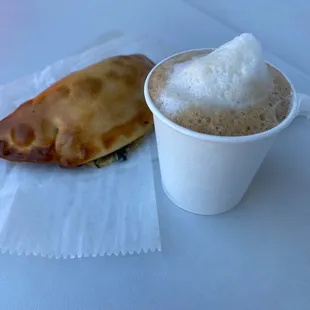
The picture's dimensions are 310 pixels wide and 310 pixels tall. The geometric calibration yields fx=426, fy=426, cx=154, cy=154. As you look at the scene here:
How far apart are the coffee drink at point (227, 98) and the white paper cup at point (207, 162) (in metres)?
0.01

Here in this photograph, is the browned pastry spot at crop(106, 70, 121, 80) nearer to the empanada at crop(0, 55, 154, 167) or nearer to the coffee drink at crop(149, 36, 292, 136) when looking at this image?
the empanada at crop(0, 55, 154, 167)

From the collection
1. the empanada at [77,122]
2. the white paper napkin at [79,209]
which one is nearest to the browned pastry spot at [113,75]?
the empanada at [77,122]

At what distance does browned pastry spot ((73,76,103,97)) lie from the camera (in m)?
0.68

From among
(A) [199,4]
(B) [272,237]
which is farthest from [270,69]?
(A) [199,4]

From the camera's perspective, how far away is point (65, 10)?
3.57 ft

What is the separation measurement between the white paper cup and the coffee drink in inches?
0.6

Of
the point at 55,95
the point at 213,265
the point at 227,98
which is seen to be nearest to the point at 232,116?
the point at 227,98

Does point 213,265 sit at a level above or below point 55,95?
below

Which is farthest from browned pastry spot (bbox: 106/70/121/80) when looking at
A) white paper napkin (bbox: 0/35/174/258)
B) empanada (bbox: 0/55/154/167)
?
white paper napkin (bbox: 0/35/174/258)

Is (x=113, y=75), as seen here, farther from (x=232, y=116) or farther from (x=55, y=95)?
(x=232, y=116)

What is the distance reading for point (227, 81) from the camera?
52 centimetres

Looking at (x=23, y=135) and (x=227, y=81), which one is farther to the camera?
(x=23, y=135)

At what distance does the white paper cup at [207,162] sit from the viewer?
1.68 feet

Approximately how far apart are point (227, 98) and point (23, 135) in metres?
0.32
